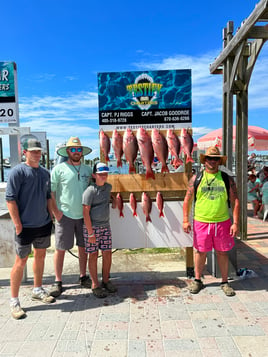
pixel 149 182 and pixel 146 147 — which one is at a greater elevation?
pixel 146 147

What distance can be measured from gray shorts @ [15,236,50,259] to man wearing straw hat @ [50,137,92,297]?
0.68ft

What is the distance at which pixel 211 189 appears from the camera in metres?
3.60

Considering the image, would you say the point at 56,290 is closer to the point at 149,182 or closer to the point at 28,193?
the point at 28,193

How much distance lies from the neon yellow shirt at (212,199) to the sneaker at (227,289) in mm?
865

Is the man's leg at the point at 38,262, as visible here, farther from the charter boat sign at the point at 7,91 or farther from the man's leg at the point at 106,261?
the charter boat sign at the point at 7,91

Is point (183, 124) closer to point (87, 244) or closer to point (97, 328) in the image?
point (87, 244)

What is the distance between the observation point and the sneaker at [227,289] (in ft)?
11.7

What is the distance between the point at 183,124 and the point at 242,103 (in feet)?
9.43

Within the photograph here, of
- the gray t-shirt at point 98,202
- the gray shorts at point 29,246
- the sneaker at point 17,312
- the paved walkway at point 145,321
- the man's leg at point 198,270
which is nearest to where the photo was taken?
the paved walkway at point 145,321

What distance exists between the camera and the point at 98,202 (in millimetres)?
3568

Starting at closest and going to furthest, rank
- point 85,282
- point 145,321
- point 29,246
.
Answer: point 145,321 → point 29,246 → point 85,282

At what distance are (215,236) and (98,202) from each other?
1.53 metres

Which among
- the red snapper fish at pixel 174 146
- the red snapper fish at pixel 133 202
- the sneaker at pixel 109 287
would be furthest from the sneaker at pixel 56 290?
the red snapper fish at pixel 174 146

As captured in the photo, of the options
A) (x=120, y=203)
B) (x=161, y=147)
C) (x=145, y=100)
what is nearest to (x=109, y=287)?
(x=120, y=203)
